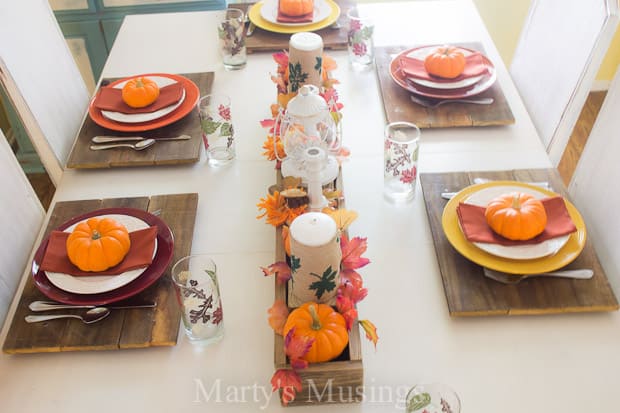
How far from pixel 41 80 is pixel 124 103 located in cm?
20

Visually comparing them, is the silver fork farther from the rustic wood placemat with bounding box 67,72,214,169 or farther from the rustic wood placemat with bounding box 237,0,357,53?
the rustic wood placemat with bounding box 67,72,214,169

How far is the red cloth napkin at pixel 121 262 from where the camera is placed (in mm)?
1063

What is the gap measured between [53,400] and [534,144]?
1.07m

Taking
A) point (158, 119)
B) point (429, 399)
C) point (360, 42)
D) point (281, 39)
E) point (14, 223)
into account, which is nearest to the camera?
point (429, 399)

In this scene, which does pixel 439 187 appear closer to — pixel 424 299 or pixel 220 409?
pixel 424 299

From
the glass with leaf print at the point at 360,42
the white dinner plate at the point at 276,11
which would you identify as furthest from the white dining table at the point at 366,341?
the white dinner plate at the point at 276,11

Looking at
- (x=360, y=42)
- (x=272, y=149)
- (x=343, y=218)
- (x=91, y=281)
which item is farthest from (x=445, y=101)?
(x=91, y=281)

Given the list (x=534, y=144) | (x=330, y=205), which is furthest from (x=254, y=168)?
(x=534, y=144)

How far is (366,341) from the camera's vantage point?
983 mm

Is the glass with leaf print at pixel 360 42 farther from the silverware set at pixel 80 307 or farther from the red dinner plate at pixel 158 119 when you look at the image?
the silverware set at pixel 80 307

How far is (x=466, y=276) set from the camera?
106 cm

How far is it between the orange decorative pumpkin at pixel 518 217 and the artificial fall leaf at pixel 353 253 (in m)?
0.24

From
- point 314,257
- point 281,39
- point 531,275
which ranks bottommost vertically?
point 281,39

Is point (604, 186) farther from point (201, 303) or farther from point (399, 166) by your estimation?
point (201, 303)
